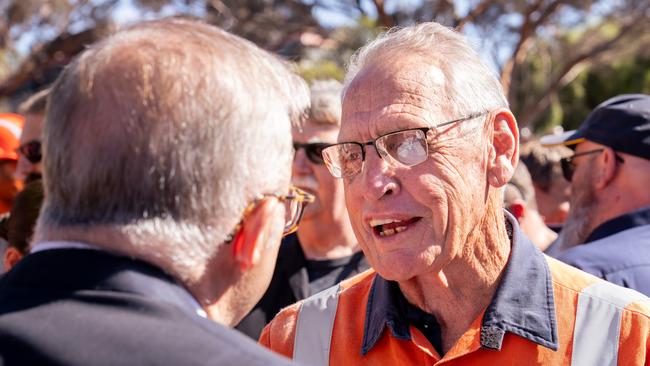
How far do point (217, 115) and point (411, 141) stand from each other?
0.98 m

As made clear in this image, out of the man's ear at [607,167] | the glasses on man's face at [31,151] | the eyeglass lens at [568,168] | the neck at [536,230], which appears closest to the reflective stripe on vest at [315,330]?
the man's ear at [607,167]

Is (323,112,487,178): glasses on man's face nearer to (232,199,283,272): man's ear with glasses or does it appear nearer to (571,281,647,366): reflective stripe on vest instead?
(571,281,647,366): reflective stripe on vest

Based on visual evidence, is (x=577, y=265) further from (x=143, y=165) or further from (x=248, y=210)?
(x=143, y=165)

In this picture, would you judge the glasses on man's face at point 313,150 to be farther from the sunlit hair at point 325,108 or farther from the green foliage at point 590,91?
the green foliage at point 590,91

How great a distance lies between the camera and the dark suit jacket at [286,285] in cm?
353

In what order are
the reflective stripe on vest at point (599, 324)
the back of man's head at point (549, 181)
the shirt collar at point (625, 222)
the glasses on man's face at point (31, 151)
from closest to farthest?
the reflective stripe on vest at point (599, 324)
the shirt collar at point (625, 222)
the glasses on man's face at point (31, 151)
the back of man's head at point (549, 181)


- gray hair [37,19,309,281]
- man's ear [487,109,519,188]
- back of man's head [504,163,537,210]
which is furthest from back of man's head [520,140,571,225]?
gray hair [37,19,309,281]

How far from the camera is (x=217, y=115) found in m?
1.47

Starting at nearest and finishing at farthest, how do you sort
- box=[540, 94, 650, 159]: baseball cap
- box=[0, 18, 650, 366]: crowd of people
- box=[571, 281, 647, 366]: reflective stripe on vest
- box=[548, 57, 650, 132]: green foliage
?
1. box=[0, 18, 650, 366]: crowd of people
2. box=[571, 281, 647, 366]: reflective stripe on vest
3. box=[540, 94, 650, 159]: baseball cap
4. box=[548, 57, 650, 132]: green foliage

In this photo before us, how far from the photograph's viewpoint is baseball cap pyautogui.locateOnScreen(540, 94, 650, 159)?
3580 millimetres

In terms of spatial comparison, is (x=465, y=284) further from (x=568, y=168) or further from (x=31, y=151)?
(x=31, y=151)

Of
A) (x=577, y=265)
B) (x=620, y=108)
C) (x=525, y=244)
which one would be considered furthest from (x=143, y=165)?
(x=620, y=108)

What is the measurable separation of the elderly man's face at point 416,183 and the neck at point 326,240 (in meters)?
1.55

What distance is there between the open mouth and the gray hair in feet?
2.80
